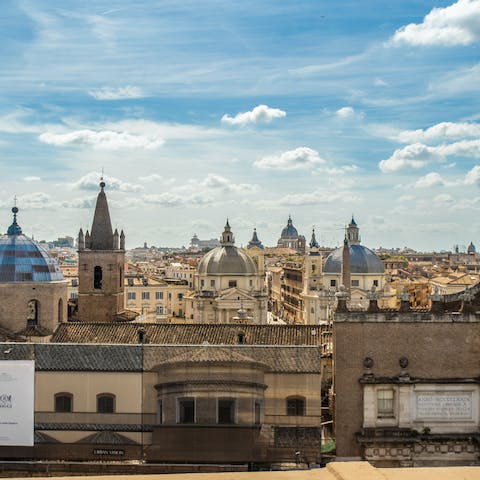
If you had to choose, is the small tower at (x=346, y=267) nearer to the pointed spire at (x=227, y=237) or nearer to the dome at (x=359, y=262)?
the dome at (x=359, y=262)

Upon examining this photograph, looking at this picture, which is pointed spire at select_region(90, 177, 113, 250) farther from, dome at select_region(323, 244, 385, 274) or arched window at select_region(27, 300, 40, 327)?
dome at select_region(323, 244, 385, 274)

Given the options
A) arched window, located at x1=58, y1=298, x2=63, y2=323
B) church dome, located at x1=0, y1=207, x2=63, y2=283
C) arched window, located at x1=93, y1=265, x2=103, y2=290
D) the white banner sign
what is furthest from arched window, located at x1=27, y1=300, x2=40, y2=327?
arched window, located at x1=93, y1=265, x2=103, y2=290

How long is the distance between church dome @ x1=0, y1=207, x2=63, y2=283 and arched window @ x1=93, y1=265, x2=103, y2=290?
12754 mm

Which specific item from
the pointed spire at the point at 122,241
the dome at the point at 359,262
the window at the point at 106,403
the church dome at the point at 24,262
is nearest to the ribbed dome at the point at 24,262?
the church dome at the point at 24,262

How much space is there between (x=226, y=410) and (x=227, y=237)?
141ft

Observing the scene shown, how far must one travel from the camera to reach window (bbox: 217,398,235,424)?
2580 centimetres

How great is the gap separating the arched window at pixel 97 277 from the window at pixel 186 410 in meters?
26.9

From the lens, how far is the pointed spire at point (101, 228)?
5291 cm

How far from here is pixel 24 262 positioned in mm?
37656

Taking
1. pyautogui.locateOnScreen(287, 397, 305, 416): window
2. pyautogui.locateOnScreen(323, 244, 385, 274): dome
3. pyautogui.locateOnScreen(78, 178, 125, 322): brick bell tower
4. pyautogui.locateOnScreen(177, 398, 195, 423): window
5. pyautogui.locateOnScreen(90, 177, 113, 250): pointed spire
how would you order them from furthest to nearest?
1. pyautogui.locateOnScreen(323, 244, 385, 274): dome
2. pyautogui.locateOnScreen(90, 177, 113, 250): pointed spire
3. pyautogui.locateOnScreen(78, 178, 125, 322): brick bell tower
4. pyautogui.locateOnScreen(287, 397, 305, 416): window
5. pyautogui.locateOnScreen(177, 398, 195, 423): window

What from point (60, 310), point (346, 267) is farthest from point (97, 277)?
point (346, 267)

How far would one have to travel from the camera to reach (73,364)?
26766mm

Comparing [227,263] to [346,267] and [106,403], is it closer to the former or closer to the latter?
[346,267]

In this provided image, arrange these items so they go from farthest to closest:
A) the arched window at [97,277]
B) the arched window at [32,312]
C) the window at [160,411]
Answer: the arched window at [97,277] → the arched window at [32,312] → the window at [160,411]
